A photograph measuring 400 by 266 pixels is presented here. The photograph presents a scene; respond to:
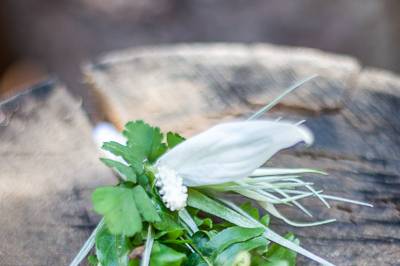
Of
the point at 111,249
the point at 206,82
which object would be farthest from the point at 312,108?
the point at 111,249

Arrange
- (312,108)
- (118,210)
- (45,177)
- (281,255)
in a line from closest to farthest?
(118,210) → (281,255) → (45,177) → (312,108)

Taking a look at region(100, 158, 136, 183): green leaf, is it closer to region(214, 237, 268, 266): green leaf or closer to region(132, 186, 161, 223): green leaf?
region(132, 186, 161, 223): green leaf

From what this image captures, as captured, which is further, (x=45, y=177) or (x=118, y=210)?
(x=45, y=177)

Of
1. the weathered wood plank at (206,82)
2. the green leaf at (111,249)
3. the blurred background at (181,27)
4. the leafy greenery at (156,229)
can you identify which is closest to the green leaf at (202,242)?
the leafy greenery at (156,229)

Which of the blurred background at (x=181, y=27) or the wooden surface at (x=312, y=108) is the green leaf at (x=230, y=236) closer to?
the wooden surface at (x=312, y=108)

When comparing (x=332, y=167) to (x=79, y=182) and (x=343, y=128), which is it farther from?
(x=79, y=182)

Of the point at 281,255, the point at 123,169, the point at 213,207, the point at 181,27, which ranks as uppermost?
the point at 181,27

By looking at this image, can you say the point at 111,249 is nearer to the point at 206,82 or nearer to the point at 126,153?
the point at 126,153

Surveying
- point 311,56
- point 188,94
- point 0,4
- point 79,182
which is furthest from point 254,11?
point 79,182
